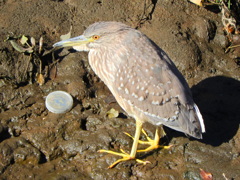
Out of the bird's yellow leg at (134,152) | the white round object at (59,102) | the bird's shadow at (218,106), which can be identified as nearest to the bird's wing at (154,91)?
the bird's yellow leg at (134,152)

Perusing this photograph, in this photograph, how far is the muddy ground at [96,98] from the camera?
4797 millimetres

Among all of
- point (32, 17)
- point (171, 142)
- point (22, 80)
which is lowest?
point (171, 142)

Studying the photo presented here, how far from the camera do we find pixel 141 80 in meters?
4.67

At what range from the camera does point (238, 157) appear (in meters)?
5.03

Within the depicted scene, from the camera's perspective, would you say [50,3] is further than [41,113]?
Yes

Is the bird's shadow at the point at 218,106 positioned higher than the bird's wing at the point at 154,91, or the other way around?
the bird's wing at the point at 154,91

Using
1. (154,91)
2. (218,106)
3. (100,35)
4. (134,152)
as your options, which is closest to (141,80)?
(154,91)

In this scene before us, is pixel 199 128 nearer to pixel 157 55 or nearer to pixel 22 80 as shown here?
pixel 157 55

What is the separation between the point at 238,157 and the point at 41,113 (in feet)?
9.41

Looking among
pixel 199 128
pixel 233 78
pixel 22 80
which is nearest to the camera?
pixel 199 128

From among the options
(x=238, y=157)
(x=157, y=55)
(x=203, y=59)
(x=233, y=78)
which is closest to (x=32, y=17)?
(x=157, y=55)

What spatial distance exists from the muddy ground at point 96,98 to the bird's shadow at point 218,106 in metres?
0.02

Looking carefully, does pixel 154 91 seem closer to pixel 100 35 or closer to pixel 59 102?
pixel 100 35

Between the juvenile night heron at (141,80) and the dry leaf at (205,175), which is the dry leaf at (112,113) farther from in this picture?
the dry leaf at (205,175)
